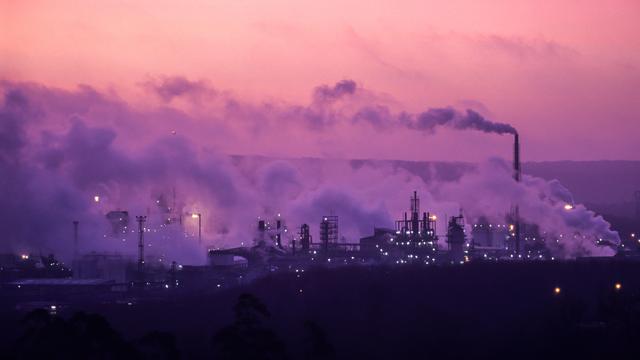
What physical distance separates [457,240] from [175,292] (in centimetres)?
3337

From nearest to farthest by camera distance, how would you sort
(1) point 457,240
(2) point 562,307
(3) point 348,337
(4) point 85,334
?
(4) point 85,334 → (3) point 348,337 → (2) point 562,307 → (1) point 457,240

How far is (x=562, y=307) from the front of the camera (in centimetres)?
5994

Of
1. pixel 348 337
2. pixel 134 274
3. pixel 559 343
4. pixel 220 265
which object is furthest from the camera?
pixel 220 265

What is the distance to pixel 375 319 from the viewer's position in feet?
201

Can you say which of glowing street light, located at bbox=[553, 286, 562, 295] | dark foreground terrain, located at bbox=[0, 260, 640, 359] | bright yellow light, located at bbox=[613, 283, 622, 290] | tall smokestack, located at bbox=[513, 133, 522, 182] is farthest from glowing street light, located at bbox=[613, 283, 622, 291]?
tall smokestack, located at bbox=[513, 133, 522, 182]

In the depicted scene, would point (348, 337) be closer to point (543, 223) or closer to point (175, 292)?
point (175, 292)

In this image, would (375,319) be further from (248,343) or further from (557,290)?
(248,343)

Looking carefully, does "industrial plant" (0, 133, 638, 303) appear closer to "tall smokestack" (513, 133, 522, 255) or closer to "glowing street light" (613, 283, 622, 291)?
"tall smokestack" (513, 133, 522, 255)

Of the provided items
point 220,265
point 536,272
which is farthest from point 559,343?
point 220,265

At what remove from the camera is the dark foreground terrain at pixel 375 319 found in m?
34.8

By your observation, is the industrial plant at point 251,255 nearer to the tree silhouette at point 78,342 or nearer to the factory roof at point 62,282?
the factory roof at point 62,282

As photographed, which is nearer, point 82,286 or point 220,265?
point 82,286

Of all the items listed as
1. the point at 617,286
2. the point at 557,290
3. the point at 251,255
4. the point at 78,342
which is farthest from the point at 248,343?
the point at 251,255

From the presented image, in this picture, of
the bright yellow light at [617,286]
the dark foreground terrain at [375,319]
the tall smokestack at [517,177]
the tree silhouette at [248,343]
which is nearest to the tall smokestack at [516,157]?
the tall smokestack at [517,177]
